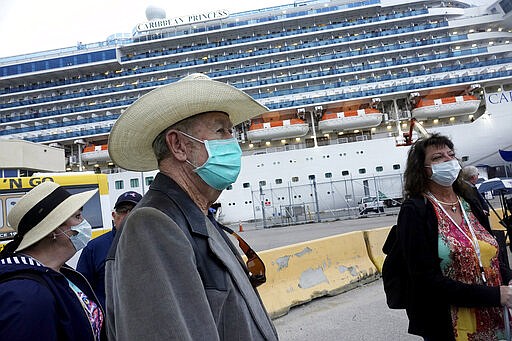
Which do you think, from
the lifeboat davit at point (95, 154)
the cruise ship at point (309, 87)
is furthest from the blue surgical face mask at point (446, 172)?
the lifeboat davit at point (95, 154)

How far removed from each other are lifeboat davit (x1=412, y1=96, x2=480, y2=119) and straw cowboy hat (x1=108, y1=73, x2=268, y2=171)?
29019 millimetres

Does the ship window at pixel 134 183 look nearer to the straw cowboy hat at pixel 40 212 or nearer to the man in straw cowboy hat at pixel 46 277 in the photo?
the man in straw cowboy hat at pixel 46 277

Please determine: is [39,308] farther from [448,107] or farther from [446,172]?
[448,107]

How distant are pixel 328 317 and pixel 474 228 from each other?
2.89 meters

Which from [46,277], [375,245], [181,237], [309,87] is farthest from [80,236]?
[309,87]

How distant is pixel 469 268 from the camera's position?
6.61 ft

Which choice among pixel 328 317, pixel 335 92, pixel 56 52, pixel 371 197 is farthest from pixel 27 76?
pixel 328 317

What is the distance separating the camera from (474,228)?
2.16 meters

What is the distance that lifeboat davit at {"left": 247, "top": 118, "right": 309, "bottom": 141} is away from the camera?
1062 inches

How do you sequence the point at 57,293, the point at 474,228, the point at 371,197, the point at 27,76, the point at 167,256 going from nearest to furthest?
1. the point at 167,256
2. the point at 57,293
3. the point at 474,228
4. the point at 371,197
5. the point at 27,76

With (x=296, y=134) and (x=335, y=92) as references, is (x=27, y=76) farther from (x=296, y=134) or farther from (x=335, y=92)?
(x=335, y=92)

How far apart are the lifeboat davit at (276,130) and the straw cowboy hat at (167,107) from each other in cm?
2564

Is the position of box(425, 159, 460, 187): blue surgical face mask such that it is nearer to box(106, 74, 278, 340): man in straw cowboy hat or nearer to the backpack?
the backpack

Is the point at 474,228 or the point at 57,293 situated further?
the point at 474,228
